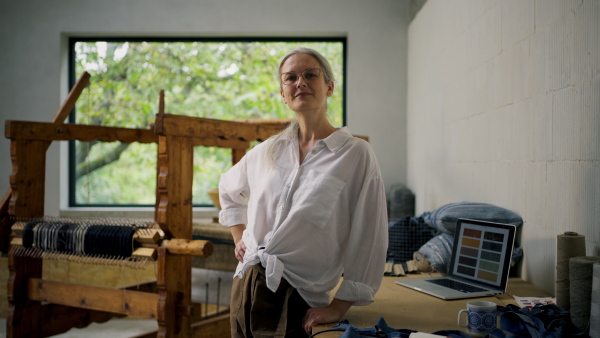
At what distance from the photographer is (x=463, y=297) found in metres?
2.12

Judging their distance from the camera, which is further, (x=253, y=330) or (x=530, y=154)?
(x=530, y=154)

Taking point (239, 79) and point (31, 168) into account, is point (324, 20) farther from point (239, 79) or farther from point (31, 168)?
point (31, 168)

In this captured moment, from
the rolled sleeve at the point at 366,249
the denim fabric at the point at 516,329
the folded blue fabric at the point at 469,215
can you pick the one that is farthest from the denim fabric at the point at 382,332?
the folded blue fabric at the point at 469,215

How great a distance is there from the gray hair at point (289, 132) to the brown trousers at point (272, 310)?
1.27ft

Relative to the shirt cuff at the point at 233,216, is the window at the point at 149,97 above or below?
above

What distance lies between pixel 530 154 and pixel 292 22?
3089 millimetres

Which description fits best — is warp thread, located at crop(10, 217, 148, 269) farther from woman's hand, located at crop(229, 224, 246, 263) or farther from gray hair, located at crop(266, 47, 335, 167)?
gray hair, located at crop(266, 47, 335, 167)

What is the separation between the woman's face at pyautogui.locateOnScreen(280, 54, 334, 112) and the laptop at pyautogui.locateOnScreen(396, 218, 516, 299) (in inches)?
35.1

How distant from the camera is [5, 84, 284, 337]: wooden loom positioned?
9.00 feet

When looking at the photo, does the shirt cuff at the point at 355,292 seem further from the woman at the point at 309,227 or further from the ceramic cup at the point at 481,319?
the ceramic cup at the point at 481,319

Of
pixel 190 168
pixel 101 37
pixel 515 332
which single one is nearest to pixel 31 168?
pixel 190 168

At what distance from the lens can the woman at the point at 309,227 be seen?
1727 millimetres

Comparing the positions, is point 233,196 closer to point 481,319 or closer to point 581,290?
point 481,319

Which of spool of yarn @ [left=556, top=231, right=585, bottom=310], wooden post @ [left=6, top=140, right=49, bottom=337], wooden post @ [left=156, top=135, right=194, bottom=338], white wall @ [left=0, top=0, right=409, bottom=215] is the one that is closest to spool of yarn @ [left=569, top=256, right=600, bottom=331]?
spool of yarn @ [left=556, top=231, right=585, bottom=310]
